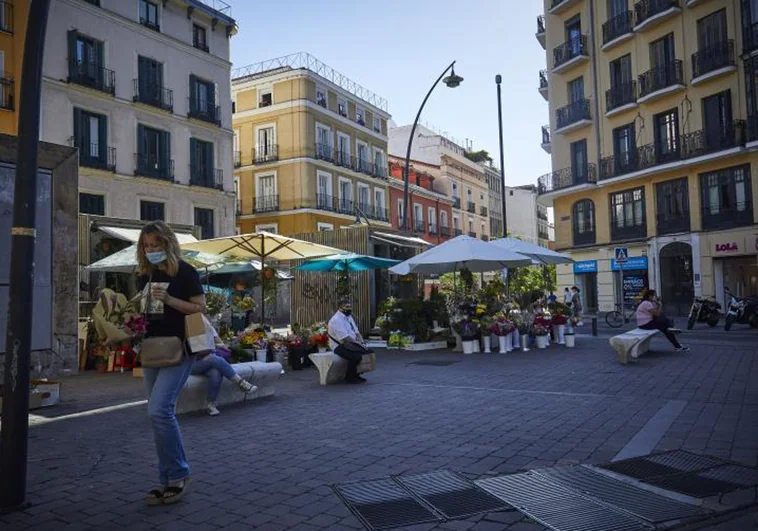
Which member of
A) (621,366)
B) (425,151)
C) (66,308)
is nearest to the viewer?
(66,308)

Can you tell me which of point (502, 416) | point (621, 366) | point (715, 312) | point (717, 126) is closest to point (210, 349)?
point (502, 416)

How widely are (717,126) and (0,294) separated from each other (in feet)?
93.1

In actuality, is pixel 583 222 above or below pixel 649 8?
below

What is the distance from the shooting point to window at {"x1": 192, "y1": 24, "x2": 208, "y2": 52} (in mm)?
30494

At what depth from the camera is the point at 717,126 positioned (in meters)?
27.0

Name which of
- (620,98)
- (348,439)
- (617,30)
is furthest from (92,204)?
(617,30)

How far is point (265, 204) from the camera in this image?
41344mm

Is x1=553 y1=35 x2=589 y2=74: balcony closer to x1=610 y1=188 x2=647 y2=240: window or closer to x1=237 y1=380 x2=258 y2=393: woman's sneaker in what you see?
x1=610 y1=188 x2=647 y2=240: window

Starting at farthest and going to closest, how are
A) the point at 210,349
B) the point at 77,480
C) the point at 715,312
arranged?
1. the point at 715,312
2. the point at 77,480
3. the point at 210,349

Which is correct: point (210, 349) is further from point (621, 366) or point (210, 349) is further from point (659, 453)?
point (621, 366)

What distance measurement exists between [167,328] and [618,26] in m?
32.9

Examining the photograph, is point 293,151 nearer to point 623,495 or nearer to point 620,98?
point 620,98

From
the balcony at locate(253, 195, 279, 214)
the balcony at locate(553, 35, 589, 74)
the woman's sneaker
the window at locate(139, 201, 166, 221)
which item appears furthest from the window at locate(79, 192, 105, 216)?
the balcony at locate(553, 35, 589, 74)

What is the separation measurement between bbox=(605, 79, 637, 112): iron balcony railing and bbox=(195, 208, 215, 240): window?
21.5 meters
